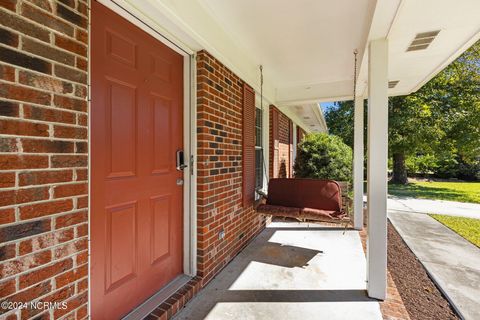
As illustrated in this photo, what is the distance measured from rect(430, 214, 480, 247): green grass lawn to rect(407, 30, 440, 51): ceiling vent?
3.14 meters

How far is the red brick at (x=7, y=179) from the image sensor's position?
102 centimetres

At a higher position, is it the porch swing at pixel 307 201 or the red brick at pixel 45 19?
the red brick at pixel 45 19

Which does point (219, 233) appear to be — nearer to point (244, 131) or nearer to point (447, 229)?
point (244, 131)

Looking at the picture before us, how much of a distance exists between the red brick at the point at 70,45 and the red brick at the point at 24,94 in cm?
27

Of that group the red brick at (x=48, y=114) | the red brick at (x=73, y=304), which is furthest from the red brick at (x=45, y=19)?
the red brick at (x=73, y=304)

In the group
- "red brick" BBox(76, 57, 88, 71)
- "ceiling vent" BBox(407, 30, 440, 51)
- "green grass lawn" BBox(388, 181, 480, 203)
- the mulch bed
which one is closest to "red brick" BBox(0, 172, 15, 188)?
"red brick" BBox(76, 57, 88, 71)

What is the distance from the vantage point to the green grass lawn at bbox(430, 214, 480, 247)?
405 cm

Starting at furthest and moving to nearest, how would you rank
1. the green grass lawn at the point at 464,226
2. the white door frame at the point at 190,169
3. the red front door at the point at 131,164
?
the green grass lawn at the point at 464,226 → the white door frame at the point at 190,169 → the red front door at the point at 131,164

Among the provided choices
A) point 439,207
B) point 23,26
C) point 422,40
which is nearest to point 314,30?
point 422,40

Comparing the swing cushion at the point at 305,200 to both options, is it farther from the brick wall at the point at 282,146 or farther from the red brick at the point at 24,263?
the red brick at the point at 24,263

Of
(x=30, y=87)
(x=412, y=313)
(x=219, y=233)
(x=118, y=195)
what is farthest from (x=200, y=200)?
(x=412, y=313)

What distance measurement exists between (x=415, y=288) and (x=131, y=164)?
294 cm

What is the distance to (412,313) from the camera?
6.93 feet

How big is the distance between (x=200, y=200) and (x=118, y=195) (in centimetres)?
85
